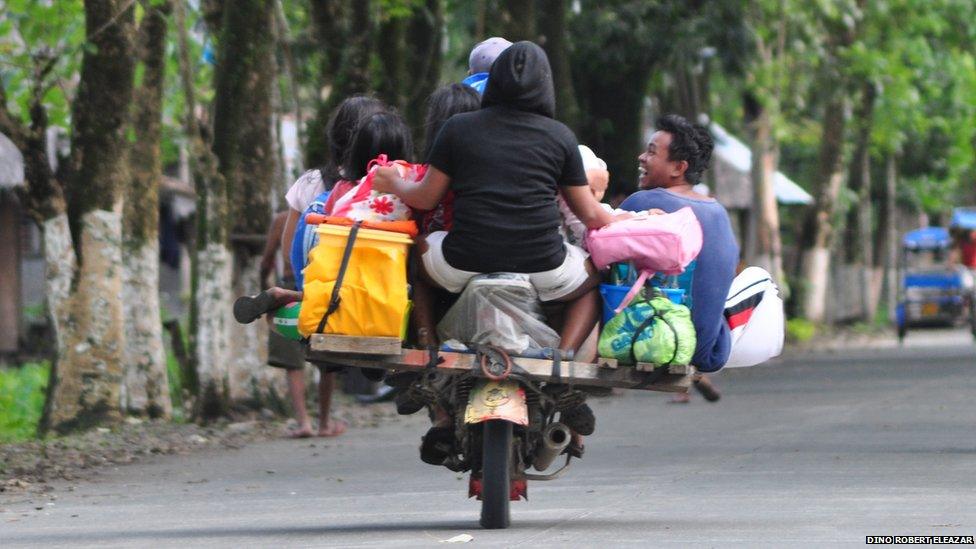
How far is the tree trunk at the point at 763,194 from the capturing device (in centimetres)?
3328

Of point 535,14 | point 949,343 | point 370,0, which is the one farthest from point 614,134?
point 949,343

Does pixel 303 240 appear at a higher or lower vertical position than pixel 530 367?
higher

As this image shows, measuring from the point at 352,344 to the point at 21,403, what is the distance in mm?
12039

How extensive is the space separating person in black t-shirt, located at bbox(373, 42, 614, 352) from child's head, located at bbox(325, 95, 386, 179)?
1002 mm

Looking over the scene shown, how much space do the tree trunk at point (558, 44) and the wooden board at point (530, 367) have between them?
48.2 feet

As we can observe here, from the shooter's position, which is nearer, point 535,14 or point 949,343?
point 535,14

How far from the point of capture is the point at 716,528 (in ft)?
26.2

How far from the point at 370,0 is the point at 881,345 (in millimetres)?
17158

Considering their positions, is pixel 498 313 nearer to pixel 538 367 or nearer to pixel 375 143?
pixel 538 367

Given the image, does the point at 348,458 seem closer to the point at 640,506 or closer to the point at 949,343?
the point at 640,506

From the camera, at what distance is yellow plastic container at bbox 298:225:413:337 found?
7688mm

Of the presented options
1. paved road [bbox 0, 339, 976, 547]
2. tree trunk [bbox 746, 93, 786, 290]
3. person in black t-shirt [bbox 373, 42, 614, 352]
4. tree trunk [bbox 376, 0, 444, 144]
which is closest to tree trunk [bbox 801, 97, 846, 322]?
tree trunk [bbox 746, 93, 786, 290]

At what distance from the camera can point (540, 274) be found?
7832mm

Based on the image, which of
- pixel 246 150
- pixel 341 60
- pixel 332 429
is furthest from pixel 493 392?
pixel 341 60
